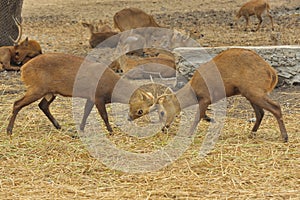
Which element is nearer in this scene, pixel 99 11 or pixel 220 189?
pixel 220 189

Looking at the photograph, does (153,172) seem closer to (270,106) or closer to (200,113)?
(200,113)

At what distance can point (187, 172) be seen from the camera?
5.21 m

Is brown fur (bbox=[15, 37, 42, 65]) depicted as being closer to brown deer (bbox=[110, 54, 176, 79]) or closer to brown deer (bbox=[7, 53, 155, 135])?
brown deer (bbox=[110, 54, 176, 79])

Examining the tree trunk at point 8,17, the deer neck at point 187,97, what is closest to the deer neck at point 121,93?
the deer neck at point 187,97

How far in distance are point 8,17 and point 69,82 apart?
223 inches

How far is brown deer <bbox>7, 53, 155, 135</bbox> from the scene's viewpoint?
6383mm

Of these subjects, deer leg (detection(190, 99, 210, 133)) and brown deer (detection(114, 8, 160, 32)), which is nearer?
deer leg (detection(190, 99, 210, 133))

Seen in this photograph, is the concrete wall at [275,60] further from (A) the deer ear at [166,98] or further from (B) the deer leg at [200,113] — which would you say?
(B) the deer leg at [200,113]

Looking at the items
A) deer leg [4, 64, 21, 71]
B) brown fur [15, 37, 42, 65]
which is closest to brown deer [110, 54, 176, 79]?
brown fur [15, 37, 42, 65]

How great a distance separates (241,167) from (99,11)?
16004 millimetres

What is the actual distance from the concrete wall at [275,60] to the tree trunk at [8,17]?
4.11 meters

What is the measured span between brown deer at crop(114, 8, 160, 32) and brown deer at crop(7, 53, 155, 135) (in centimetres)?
774

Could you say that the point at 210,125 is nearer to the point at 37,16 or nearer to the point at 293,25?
the point at 293,25

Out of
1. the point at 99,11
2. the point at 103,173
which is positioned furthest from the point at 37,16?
the point at 103,173
